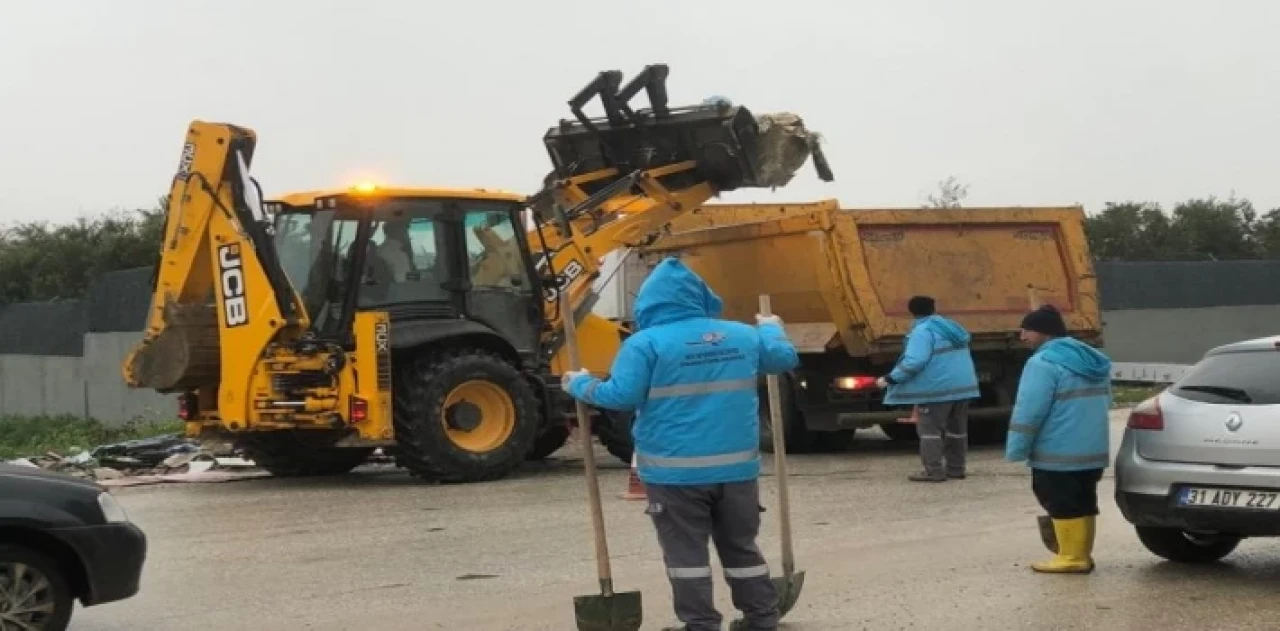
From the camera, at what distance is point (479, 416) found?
43.1 ft

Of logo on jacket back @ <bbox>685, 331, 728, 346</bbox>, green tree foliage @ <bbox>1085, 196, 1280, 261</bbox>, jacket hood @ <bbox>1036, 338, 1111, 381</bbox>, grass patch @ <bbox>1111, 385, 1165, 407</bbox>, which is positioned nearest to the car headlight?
logo on jacket back @ <bbox>685, 331, 728, 346</bbox>

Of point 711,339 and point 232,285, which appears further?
point 232,285

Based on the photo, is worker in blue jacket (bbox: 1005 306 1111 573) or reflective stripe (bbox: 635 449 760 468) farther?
worker in blue jacket (bbox: 1005 306 1111 573)

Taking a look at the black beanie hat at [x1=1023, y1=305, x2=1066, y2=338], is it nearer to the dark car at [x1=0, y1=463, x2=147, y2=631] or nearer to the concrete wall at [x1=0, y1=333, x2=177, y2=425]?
the dark car at [x1=0, y1=463, x2=147, y2=631]

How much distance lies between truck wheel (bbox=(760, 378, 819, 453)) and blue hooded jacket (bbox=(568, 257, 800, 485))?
9.36m

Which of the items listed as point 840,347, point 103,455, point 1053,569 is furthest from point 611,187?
point 1053,569

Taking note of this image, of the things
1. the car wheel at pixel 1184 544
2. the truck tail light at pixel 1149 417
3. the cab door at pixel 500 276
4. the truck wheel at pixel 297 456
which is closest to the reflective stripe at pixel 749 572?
the truck tail light at pixel 1149 417

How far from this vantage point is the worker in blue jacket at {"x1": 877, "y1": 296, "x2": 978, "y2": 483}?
42.1 feet

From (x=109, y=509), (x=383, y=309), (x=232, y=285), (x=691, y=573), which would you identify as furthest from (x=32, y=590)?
(x=383, y=309)

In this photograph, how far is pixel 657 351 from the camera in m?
6.12

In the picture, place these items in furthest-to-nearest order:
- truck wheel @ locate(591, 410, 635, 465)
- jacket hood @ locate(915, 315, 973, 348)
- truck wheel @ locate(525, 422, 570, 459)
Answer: truck wheel @ locate(525, 422, 570, 459), truck wheel @ locate(591, 410, 635, 465), jacket hood @ locate(915, 315, 973, 348)

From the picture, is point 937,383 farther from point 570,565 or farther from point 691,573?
point 691,573

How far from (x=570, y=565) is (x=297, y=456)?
20.0 feet

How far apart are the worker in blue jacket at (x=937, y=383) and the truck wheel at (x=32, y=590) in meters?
7.81
